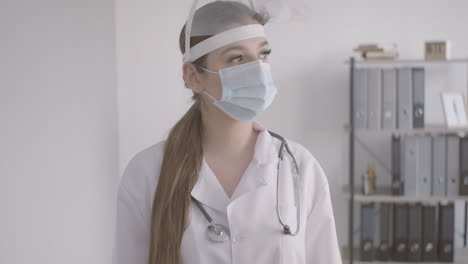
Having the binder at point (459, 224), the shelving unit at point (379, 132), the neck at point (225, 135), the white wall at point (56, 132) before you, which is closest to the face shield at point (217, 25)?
the neck at point (225, 135)

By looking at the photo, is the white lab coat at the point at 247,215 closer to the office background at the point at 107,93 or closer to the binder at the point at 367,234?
the office background at the point at 107,93

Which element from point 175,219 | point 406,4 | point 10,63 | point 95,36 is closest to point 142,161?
point 175,219

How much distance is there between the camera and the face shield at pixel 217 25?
4.40 feet

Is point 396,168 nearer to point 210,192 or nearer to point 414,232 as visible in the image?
point 414,232

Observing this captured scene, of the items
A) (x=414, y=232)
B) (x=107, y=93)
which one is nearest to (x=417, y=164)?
(x=414, y=232)

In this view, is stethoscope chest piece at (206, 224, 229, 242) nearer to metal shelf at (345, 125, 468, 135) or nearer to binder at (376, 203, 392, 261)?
metal shelf at (345, 125, 468, 135)

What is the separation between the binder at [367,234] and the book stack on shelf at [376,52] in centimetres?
93

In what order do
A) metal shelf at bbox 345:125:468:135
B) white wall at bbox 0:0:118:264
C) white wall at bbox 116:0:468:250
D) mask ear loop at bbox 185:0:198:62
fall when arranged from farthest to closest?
white wall at bbox 116:0:468:250
metal shelf at bbox 345:125:468:135
white wall at bbox 0:0:118:264
mask ear loop at bbox 185:0:198:62

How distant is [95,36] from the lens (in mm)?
3014

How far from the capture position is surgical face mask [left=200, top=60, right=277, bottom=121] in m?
1.36

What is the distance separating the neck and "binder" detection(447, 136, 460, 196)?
2274 mm

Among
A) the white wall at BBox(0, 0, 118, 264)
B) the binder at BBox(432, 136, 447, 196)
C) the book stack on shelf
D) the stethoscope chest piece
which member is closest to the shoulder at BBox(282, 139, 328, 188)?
the stethoscope chest piece

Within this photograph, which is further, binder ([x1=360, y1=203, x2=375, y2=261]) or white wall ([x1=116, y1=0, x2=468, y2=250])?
white wall ([x1=116, y1=0, x2=468, y2=250])

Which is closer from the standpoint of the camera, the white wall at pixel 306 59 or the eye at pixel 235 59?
the eye at pixel 235 59
